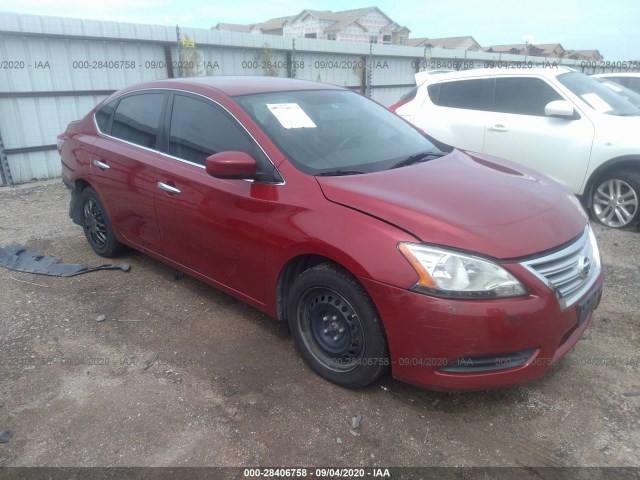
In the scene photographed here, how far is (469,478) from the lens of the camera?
2223mm

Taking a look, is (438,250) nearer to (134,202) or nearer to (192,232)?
(192,232)

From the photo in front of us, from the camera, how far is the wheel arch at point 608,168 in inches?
206

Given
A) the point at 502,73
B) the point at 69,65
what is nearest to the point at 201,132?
the point at 502,73

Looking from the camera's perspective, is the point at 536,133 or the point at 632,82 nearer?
the point at 536,133

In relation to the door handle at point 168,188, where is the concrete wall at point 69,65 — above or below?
above

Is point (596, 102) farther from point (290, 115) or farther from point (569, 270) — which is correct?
point (290, 115)

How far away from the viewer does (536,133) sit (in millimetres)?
5848

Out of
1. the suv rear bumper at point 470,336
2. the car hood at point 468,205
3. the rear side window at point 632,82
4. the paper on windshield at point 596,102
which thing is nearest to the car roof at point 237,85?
the car hood at point 468,205

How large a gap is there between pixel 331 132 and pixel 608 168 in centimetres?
374

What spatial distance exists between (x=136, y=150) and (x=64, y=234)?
228 cm

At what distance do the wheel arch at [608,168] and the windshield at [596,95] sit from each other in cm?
66

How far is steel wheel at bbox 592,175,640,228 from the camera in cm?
530

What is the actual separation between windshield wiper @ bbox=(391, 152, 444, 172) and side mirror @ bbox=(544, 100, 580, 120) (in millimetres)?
2750

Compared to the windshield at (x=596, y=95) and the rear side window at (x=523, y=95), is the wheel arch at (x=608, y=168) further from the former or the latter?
the rear side window at (x=523, y=95)
